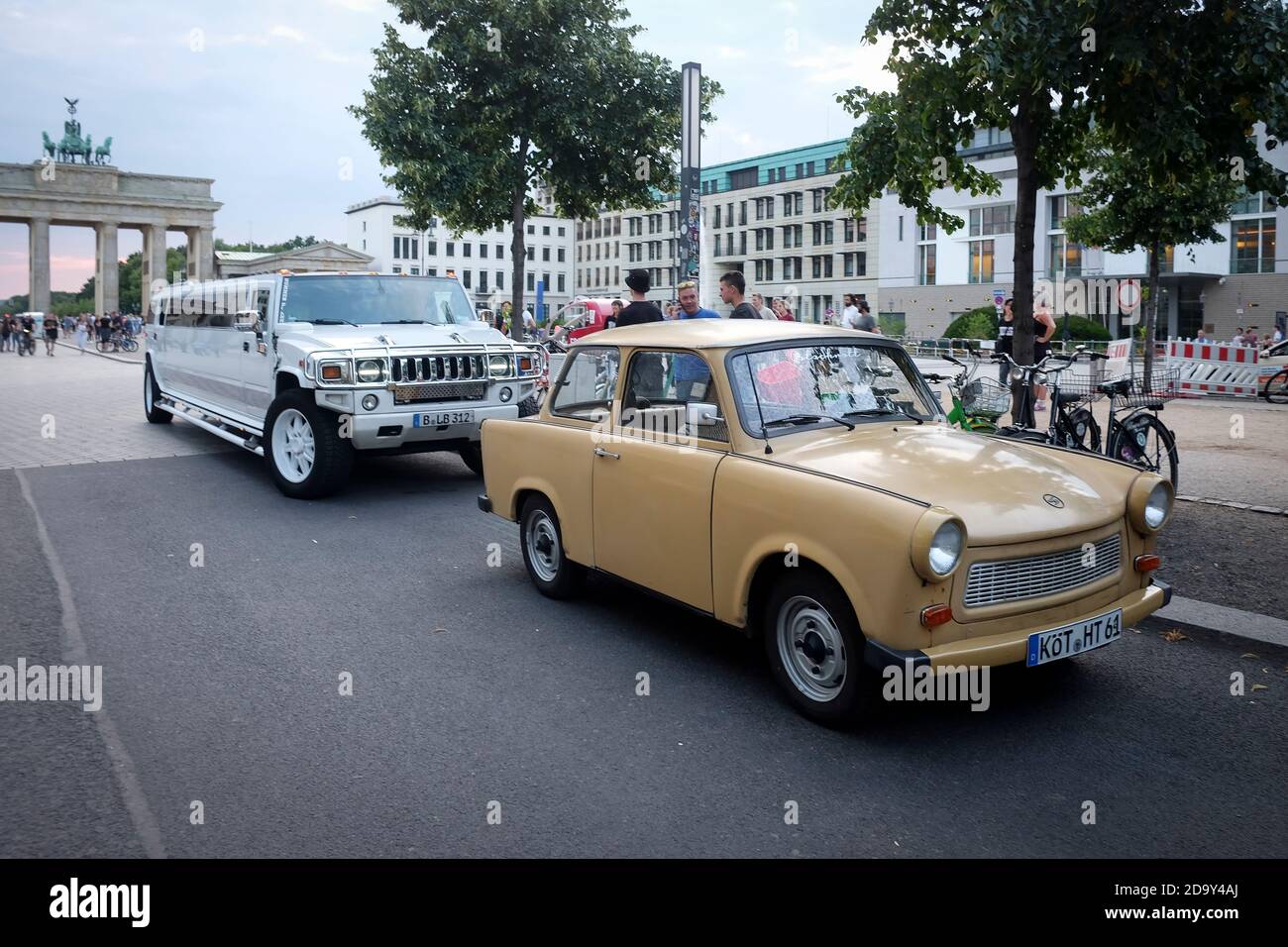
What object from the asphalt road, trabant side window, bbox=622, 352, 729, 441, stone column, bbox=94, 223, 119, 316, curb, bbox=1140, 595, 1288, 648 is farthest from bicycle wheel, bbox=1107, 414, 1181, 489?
stone column, bbox=94, 223, 119, 316

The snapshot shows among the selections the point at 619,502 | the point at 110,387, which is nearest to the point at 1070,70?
the point at 619,502

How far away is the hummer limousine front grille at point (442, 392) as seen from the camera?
31.2ft

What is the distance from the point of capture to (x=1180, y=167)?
871 centimetres

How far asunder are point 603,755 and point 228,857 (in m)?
1.41

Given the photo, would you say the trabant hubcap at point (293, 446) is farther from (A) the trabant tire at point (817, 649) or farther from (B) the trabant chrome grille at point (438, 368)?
(A) the trabant tire at point (817, 649)

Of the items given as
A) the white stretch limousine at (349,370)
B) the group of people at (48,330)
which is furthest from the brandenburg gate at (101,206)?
the white stretch limousine at (349,370)

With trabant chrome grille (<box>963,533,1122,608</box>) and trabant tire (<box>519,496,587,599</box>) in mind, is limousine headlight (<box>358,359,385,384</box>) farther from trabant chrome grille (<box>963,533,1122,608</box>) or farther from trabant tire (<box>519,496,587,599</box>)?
trabant chrome grille (<box>963,533,1122,608</box>)

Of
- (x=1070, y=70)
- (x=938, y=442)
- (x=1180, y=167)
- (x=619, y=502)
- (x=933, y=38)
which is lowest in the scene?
(x=619, y=502)

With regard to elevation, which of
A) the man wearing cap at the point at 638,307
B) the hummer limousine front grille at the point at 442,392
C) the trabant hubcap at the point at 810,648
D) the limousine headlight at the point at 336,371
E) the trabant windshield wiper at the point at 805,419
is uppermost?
the man wearing cap at the point at 638,307

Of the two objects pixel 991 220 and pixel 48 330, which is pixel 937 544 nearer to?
pixel 48 330

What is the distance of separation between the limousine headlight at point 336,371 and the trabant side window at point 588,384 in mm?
3475

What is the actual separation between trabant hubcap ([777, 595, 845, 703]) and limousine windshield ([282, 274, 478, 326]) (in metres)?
7.17
